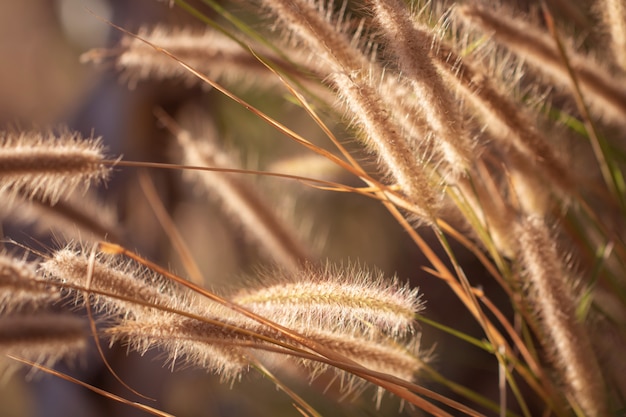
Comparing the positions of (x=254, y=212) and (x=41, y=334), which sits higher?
(x=254, y=212)

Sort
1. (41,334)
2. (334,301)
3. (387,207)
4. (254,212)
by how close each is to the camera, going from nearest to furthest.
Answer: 1. (334,301)
2. (41,334)
3. (387,207)
4. (254,212)

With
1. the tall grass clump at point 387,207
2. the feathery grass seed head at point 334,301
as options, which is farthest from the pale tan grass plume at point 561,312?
the feathery grass seed head at point 334,301

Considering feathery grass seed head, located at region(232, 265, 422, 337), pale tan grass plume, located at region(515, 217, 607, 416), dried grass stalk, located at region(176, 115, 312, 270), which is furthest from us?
dried grass stalk, located at region(176, 115, 312, 270)

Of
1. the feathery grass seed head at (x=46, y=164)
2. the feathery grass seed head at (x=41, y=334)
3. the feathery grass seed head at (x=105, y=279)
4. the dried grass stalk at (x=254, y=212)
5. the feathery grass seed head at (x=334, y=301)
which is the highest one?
the dried grass stalk at (x=254, y=212)

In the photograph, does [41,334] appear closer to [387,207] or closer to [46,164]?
[46,164]

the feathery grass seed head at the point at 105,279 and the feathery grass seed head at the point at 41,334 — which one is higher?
the feathery grass seed head at the point at 105,279

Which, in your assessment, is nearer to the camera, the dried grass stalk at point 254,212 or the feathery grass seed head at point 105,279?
the feathery grass seed head at point 105,279

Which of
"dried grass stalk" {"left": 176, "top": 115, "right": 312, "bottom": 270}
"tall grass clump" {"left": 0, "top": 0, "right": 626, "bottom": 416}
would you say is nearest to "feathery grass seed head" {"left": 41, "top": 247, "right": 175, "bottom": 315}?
"tall grass clump" {"left": 0, "top": 0, "right": 626, "bottom": 416}

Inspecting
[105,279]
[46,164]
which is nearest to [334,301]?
[105,279]

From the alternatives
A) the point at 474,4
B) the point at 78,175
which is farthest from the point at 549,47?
the point at 78,175

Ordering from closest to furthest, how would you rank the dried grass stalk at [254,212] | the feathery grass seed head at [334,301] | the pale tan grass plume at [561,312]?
the feathery grass seed head at [334,301] < the pale tan grass plume at [561,312] < the dried grass stalk at [254,212]

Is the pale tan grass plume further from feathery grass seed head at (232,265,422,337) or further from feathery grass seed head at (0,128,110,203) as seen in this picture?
feathery grass seed head at (0,128,110,203)

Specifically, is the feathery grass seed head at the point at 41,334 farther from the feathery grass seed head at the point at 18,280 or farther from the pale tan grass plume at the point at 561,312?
the pale tan grass plume at the point at 561,312
